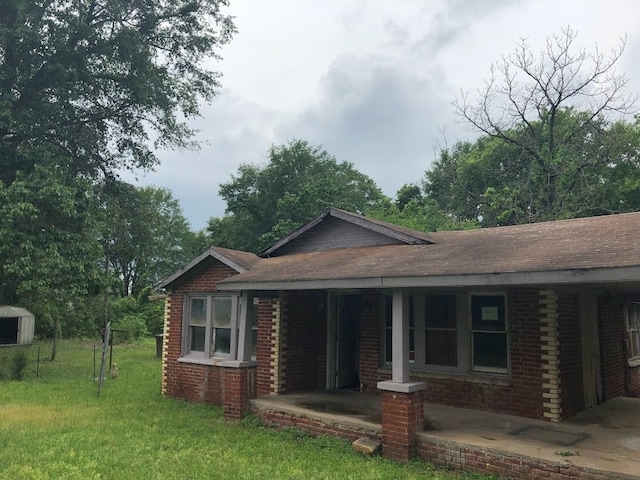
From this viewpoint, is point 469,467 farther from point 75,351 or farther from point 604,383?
point 75,351

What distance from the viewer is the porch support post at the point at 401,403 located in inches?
256

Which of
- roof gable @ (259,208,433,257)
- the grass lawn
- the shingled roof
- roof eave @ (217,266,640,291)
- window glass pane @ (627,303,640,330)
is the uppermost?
roof gable @ (259,208,433,257)

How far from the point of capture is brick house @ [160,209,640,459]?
6500mm

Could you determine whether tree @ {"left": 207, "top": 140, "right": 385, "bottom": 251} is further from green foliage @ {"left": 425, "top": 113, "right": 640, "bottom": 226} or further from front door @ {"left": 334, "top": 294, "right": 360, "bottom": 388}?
front door @ {"left": 334, "top": 294, "right": 360, "bottom": 388}

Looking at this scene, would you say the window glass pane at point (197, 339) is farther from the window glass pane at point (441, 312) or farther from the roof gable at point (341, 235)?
the window glass pane at point (441, 312)

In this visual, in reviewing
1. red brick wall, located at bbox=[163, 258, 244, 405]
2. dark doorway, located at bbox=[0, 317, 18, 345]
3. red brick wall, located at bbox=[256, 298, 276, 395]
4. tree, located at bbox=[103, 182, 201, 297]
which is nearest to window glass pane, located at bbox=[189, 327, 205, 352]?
red brick wall, located at bbox=[163, 258, 244, 405]

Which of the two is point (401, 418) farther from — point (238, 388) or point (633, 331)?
point (633, 331)

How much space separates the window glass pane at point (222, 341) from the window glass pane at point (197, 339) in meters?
0.42

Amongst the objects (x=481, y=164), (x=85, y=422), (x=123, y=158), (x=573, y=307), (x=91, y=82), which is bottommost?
(x=85, y=422)

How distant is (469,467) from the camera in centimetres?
606

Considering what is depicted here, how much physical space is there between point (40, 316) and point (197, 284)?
→ 739 inches

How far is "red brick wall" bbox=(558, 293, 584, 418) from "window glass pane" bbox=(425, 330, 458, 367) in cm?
158

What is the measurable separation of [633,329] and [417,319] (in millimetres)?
5075

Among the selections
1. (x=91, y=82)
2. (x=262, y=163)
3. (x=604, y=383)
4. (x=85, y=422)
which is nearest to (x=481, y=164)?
(x=262, y=163)
